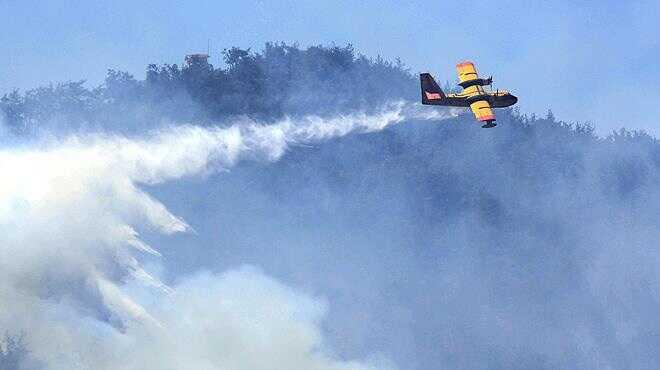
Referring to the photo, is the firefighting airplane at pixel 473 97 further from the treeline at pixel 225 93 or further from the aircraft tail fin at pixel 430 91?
the treeline at pixel 225 93

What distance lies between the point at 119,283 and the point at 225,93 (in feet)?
138

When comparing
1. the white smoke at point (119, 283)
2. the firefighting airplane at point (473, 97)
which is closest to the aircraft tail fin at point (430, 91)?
the firefighting airplane at point (473, 97)

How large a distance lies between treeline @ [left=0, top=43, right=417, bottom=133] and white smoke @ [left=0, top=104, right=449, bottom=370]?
13.9m

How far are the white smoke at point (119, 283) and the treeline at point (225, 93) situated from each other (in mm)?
13917

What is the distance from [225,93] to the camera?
151 meters

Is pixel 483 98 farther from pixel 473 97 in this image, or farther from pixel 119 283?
pixel 119 283

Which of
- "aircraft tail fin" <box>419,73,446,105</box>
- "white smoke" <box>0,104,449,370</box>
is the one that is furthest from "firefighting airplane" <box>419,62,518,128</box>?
"white smoke" <box>0,104,449,370</box>

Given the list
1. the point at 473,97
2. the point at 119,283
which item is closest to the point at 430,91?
the point at 473,97

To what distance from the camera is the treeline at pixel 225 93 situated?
142500 mm

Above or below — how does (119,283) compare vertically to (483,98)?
below

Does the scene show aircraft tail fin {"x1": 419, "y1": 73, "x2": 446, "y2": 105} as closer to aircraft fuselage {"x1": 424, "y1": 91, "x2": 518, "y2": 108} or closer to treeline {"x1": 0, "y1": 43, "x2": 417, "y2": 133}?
aircraft fuselage {"x1": 424, "y1": 91, "x2": 518, "y2": 108}

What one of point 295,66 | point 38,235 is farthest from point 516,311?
point 38,235

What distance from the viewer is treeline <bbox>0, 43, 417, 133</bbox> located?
142 m

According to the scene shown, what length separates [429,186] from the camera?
516 feet
